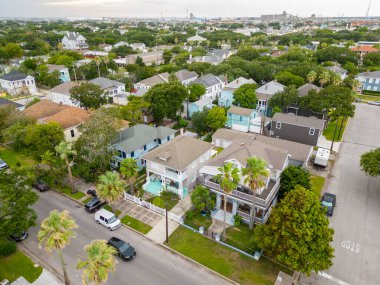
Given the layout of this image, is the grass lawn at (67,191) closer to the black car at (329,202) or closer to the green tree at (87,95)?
the green tree at (87,95)

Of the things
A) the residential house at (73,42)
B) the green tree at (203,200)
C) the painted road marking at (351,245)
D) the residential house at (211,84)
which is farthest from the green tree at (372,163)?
the residential house at (73,42)

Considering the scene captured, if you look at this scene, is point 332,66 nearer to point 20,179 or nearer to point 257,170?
point 257,170

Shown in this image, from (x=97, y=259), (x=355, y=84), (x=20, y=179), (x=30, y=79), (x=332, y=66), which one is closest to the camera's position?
(x=97, y=259)

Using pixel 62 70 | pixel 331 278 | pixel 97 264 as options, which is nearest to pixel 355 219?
pixel 331 278

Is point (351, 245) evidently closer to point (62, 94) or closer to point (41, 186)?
point (41, 186)

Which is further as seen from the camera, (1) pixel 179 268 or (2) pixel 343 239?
(2) pixel 343 239

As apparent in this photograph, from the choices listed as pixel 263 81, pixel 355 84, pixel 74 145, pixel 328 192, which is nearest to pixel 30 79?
pixel 74 145

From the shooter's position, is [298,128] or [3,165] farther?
[298,128]
